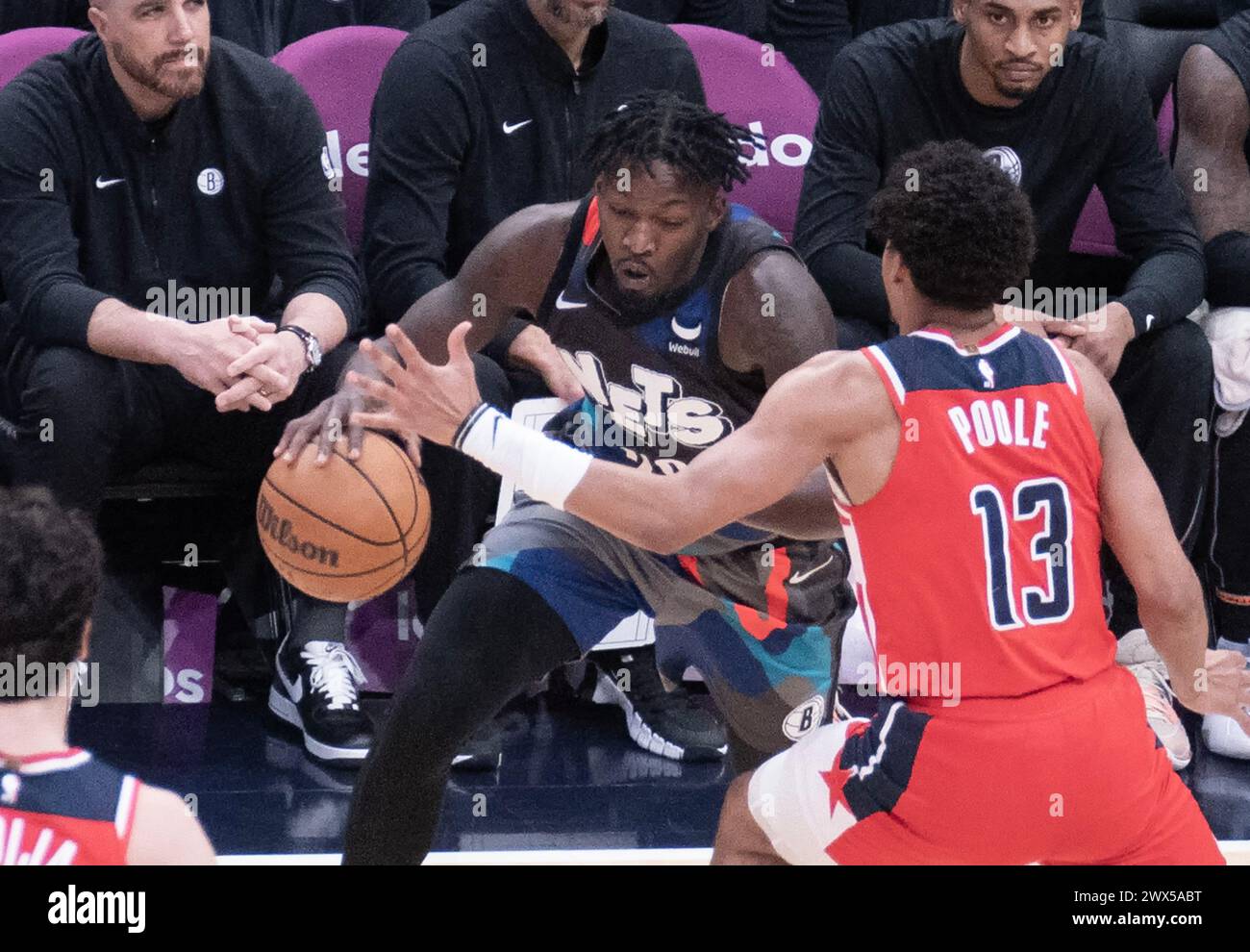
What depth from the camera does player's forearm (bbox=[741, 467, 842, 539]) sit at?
3.05 metres

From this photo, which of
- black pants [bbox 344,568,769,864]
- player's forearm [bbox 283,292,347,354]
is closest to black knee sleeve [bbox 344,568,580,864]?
black pants [bbox 344,568,769,864]

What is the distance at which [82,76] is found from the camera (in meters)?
4.25

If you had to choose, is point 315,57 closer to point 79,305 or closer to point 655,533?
point 79,305

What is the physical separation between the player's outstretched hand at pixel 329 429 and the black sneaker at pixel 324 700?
2.45ft

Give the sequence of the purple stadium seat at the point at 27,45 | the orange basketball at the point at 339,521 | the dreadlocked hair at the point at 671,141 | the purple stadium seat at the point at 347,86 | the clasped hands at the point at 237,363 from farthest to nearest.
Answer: the purple stadium seat at the point at 347,86, the purple stadium seat at the point at 27,45, the clasped hands at the point at 237,363, the orange basketball at the point at 339,521, the dreadlocked hair at the point at 671,141

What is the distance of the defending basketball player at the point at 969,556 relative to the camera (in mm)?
2553

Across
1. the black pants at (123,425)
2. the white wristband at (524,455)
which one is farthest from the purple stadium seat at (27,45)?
the white wristband at (524,455)

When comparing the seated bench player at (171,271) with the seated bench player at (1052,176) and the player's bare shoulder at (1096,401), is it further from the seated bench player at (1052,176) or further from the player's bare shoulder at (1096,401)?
the player's bare shoulder at (1096,401)

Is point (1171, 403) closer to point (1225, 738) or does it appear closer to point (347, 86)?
point (1225, 738)

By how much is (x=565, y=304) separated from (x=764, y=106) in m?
1.74
